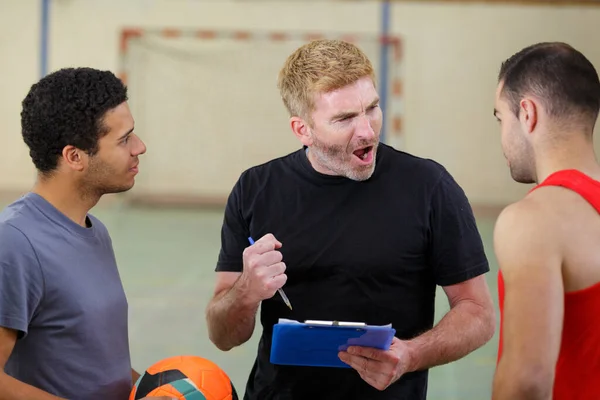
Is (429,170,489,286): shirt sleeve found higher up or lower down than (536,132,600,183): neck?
lower down

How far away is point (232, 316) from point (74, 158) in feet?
2.11

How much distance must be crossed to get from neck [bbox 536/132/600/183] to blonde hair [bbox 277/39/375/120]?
2.40 feet

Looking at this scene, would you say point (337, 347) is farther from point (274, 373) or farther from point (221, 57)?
point (221, 57)

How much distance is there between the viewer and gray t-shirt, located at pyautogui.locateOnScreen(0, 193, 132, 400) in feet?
6.39

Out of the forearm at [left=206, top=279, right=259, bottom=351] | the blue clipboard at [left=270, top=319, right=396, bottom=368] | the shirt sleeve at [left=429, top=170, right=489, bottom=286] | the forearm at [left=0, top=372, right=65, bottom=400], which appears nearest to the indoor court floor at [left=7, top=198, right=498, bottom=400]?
the forearm at [left=206, top=279, right=259, bottom=351]

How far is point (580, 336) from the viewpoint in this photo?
1630 millimetres

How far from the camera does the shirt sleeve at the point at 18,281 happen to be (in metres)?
1.92

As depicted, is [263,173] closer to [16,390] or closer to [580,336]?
[16,390]

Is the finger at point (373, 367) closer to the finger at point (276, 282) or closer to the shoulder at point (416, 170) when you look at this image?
the finger at point (276, 282)

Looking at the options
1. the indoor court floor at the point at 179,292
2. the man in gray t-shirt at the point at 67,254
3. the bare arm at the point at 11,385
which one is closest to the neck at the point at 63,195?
the man in gray t-shirt at the point at 67,254

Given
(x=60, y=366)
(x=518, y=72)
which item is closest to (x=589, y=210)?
(x=518, y=72)

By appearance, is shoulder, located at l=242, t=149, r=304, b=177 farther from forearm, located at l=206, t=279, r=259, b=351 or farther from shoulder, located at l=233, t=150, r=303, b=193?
forearm, located at l=206, t=279, r=259, b=351

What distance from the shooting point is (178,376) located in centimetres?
218

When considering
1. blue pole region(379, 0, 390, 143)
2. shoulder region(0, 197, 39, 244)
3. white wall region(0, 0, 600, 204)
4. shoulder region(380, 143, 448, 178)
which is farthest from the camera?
blue pole region(379, 0, 390, 143)
